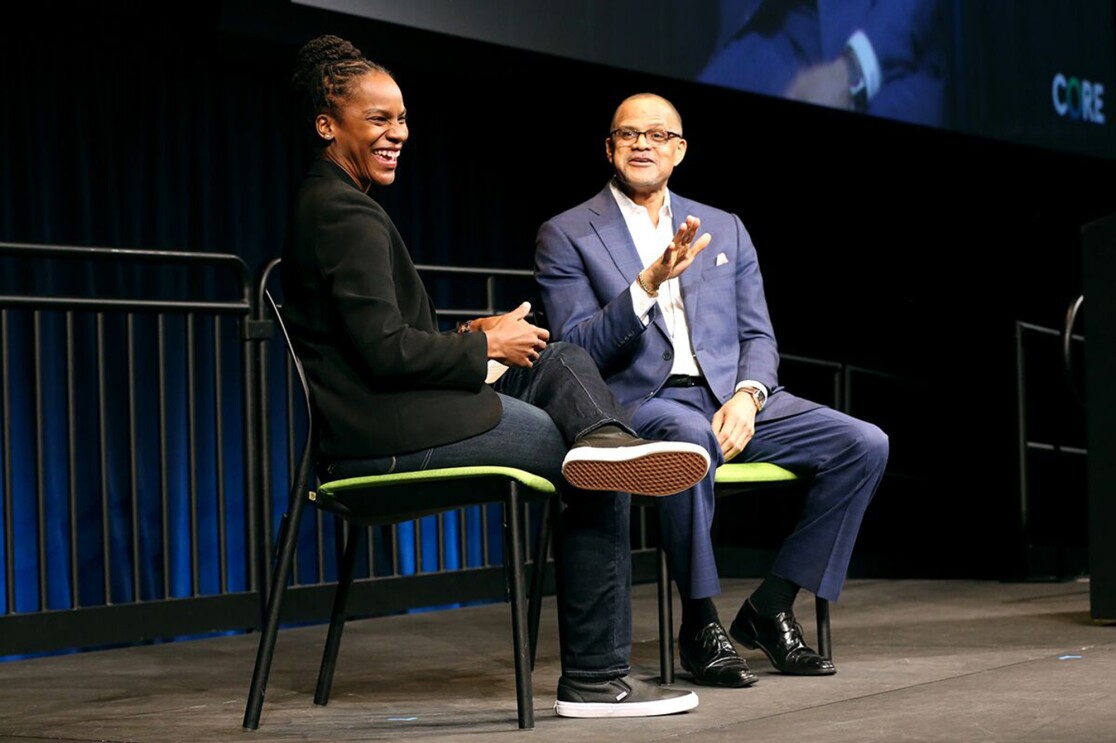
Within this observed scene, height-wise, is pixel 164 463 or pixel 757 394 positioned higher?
pixel 757 394

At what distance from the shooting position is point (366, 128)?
Result: 2.93 meters

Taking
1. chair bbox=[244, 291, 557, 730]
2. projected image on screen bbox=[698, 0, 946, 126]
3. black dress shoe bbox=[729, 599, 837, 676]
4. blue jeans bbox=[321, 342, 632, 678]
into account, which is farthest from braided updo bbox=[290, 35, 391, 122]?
projected image on screen bbox=[698, 0, 946, 126]

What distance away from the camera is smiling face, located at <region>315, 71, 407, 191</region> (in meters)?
2.93

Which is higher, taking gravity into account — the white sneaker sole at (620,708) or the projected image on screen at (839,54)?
the projected image on screen at (839,54)

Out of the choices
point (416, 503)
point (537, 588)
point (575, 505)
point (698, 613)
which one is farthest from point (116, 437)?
point (575, 505)

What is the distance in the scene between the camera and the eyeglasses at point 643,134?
3.63 m

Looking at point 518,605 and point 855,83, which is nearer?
point 518,605

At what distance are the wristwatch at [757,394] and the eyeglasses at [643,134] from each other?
608mm

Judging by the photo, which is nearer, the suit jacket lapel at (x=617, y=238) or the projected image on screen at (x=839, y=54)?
the suit jacket lapel at (x=617, y=238)

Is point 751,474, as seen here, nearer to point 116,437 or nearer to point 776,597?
point 776,597

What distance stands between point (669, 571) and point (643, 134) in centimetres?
101

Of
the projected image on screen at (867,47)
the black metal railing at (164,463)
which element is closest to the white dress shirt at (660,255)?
the black metal railing at (164,463)

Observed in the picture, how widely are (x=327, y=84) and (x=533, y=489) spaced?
857 millimetres

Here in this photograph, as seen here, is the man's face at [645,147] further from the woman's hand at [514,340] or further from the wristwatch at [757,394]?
the woman's hand at [514,340]
